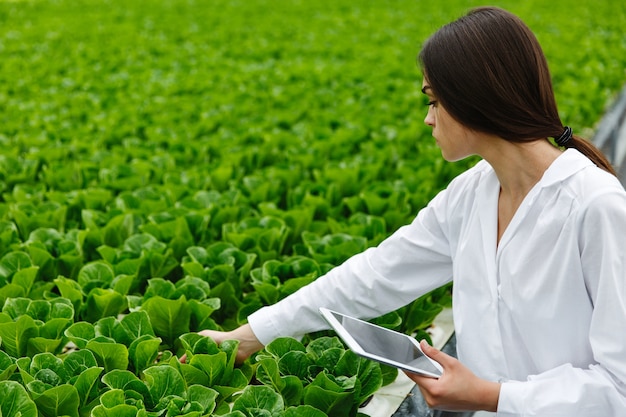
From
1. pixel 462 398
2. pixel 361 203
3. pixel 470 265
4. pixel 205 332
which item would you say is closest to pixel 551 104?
pixel 470 265

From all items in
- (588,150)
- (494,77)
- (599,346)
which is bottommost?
(599,346)

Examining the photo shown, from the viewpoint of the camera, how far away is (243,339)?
8.25 feet

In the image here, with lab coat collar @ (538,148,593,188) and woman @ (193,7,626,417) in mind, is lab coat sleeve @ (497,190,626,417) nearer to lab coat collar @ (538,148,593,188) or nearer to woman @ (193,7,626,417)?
woman @ (193,7,626,417)

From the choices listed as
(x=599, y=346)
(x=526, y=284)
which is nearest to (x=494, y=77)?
(x=526, y=284)

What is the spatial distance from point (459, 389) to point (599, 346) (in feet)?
1.08

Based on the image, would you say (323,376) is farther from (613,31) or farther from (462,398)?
(613,31)

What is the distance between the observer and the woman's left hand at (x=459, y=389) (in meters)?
1.84

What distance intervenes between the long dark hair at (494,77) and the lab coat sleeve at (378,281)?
0.39m

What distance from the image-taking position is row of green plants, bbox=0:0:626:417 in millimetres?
2357

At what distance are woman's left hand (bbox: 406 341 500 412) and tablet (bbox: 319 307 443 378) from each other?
8 centimetres

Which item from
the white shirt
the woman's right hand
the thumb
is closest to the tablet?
the thumb

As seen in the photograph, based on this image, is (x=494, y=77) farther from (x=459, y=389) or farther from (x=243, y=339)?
(x=243, y=339)

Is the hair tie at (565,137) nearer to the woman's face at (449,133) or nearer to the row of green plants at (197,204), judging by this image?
the woman's face at (449,133)

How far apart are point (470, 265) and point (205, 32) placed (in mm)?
11825
